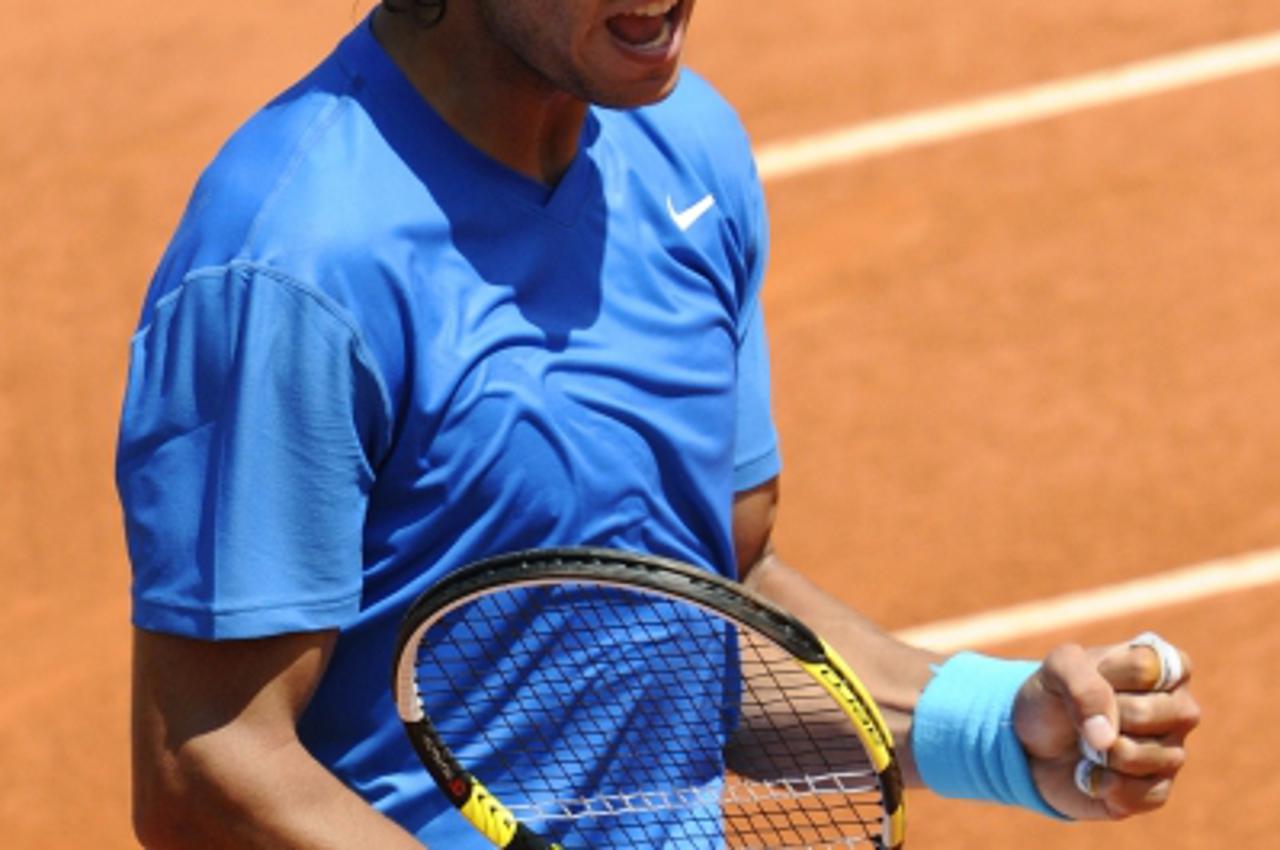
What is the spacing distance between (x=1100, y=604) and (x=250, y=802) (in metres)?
4.23

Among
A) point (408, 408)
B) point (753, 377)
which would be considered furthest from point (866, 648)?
point (408, 408)

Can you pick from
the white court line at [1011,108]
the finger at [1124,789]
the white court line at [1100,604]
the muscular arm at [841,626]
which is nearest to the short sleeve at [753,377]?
the muscular arm at [841,626]

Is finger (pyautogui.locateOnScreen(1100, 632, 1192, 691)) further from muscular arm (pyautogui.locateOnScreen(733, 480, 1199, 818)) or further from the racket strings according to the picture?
the racket strings

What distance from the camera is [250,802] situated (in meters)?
2.71

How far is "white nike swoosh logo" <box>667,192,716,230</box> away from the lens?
309 cm

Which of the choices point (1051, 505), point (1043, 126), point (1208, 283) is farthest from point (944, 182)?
point (1051, 505)

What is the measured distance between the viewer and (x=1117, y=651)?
291 centimetres

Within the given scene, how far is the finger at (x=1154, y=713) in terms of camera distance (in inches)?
113

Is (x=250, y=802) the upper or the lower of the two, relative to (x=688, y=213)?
lower

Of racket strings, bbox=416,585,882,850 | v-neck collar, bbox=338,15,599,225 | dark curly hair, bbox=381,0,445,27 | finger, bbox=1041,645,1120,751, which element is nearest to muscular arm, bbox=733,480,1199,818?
finger, bbox=1041,645,1120,751

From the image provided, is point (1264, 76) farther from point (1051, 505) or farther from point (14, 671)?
point (14, 671)

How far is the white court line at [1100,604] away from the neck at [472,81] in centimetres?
376

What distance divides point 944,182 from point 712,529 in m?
5.27

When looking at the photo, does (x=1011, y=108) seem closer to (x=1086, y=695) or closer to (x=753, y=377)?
(x=753, y=377)
